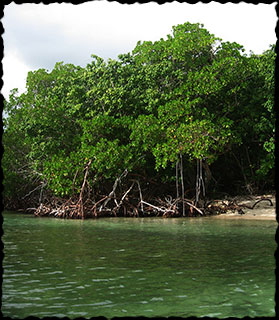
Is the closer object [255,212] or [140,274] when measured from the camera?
[140,274]

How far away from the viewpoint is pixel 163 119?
15617mm

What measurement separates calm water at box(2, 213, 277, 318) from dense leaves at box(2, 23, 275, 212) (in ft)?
17.3

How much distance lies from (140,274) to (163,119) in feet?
32.9

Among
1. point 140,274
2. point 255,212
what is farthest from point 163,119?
point 140,274

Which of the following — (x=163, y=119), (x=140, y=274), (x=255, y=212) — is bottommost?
(x=140, y=274)

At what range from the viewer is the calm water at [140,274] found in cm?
446

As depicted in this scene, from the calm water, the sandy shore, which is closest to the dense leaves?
the sandy shore

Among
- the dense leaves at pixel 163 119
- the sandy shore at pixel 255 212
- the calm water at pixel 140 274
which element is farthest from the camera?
the dense leaves at pixel 163 119

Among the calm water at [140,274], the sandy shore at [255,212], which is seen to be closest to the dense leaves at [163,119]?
the sandy shore at [255,212]

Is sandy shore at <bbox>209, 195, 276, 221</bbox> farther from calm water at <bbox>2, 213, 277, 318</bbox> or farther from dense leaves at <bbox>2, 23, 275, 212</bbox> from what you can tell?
calm water at <bbox>2, 213, 277, 318</bbox>

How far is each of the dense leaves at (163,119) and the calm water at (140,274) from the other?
17.3ft

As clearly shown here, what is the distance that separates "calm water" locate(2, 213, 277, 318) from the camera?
4.46 meters

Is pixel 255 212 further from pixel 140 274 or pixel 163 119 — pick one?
pixel 140 274

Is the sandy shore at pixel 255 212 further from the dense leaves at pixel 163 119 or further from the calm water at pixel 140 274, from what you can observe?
the calm water at pixel 140 274
